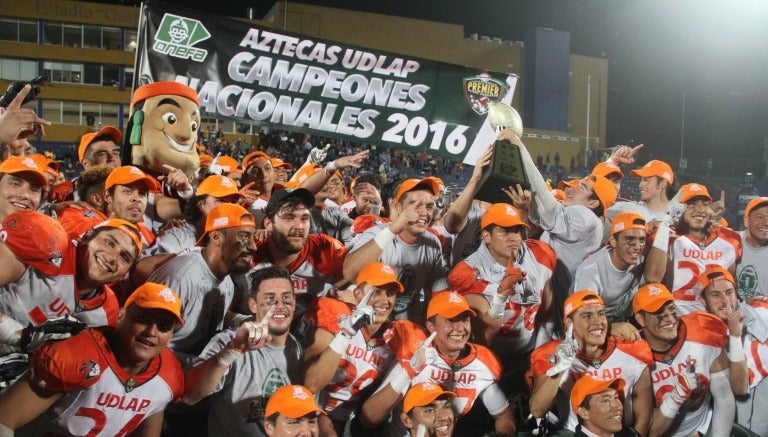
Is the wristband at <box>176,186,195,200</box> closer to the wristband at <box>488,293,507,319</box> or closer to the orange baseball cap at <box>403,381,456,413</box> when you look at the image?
the orange baseball cap at <box>403,381,456,413</box>

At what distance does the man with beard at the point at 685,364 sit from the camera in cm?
513

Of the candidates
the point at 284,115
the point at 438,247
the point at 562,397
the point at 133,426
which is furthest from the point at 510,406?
the point at 284,115

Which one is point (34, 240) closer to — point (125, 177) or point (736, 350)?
point (125, 177)

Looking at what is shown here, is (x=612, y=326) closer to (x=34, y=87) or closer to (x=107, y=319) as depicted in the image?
(x=107, y=319)

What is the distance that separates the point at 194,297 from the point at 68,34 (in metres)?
39.3

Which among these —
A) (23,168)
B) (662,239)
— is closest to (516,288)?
(662,239)

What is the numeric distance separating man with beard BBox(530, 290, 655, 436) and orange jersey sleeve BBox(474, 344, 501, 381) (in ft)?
0.92

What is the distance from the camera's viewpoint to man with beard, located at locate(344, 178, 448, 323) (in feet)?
15.9

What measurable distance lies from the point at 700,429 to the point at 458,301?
241cm

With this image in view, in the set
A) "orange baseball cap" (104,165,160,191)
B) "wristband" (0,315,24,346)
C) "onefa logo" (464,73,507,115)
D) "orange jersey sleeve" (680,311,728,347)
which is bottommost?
"orange jersey sleeve" (680,311,728,347)

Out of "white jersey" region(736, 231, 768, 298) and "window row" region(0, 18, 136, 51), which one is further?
"window row" region(0, 18, 136, 51)

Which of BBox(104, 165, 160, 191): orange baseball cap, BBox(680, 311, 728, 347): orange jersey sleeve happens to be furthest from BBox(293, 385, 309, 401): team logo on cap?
BBox(680, 311, 728, 347): orange jersey sleeve

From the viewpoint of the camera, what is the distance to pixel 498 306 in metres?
4.86

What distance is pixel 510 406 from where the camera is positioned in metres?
5.12
